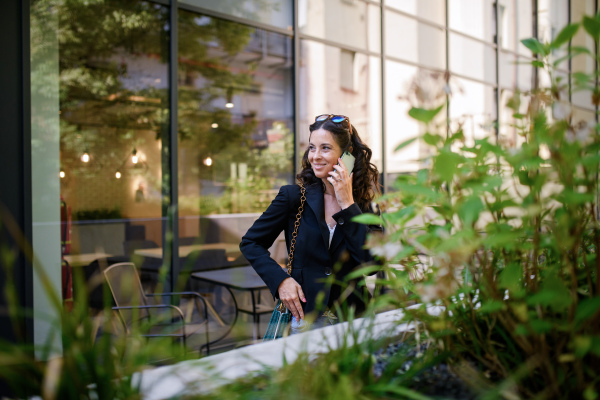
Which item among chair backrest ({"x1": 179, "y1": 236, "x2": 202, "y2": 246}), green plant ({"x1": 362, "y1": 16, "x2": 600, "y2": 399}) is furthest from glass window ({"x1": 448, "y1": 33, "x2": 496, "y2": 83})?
green plant ({"x1": 362, "y1": 16, "x2": 600, "y2": 399})

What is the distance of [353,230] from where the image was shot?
2543 millimetres

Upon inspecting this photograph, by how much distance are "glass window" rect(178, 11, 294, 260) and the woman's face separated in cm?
265

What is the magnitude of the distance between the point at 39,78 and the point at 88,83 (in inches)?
139

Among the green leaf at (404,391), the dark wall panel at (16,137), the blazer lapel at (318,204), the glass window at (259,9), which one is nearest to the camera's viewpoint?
the green leaf at (404,391)

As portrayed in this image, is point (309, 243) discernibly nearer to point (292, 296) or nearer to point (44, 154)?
point (292, 296)

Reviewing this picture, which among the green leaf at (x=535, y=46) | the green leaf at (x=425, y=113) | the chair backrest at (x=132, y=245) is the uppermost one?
the green leaf at (x=535, y=46)

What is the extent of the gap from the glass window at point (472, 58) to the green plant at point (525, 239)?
284 inches

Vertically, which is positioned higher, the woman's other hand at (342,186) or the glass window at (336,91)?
the glass window at (336,91)

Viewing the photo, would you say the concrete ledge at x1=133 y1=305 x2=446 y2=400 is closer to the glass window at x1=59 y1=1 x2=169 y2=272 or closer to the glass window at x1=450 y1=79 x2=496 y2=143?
the glass window at x1=59 y1=1 x2=169 y2=272

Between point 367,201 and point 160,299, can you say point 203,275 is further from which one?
point 367,201

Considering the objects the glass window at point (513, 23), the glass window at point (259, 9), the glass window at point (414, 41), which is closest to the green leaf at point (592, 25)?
the glass window at point (259, 9)

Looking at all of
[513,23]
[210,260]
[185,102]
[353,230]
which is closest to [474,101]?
[513,23]

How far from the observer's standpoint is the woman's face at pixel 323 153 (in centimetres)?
265

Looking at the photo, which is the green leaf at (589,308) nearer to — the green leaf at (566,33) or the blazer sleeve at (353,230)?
the green leaf at (566,33)
